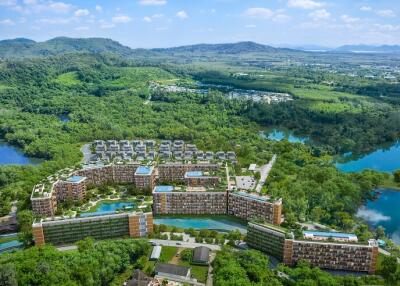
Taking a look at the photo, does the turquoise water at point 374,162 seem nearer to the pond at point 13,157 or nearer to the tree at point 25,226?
the tree at point 25,226

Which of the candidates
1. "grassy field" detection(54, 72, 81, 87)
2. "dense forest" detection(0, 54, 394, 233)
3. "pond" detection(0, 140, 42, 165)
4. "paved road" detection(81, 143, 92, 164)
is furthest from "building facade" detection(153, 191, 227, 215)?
"grassy field" detection(54, 72, 81, 87)

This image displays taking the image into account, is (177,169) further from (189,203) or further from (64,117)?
(64,117)

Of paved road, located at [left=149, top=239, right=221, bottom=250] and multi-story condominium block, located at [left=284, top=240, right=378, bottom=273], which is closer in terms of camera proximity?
multi-story condominium block, located at [left=284, top=240, right=378, bottom=273]

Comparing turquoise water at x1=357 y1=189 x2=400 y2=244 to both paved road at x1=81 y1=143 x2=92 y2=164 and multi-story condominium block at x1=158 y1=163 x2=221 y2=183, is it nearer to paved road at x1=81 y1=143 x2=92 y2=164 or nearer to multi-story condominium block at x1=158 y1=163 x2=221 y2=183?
multi-story condominium block at x1=158 y1=163 x2=221 y2=183

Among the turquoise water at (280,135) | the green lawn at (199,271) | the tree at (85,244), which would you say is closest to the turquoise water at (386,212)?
the green lawn at (199,271)

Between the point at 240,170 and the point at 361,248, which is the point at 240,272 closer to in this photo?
the point at 361,248
